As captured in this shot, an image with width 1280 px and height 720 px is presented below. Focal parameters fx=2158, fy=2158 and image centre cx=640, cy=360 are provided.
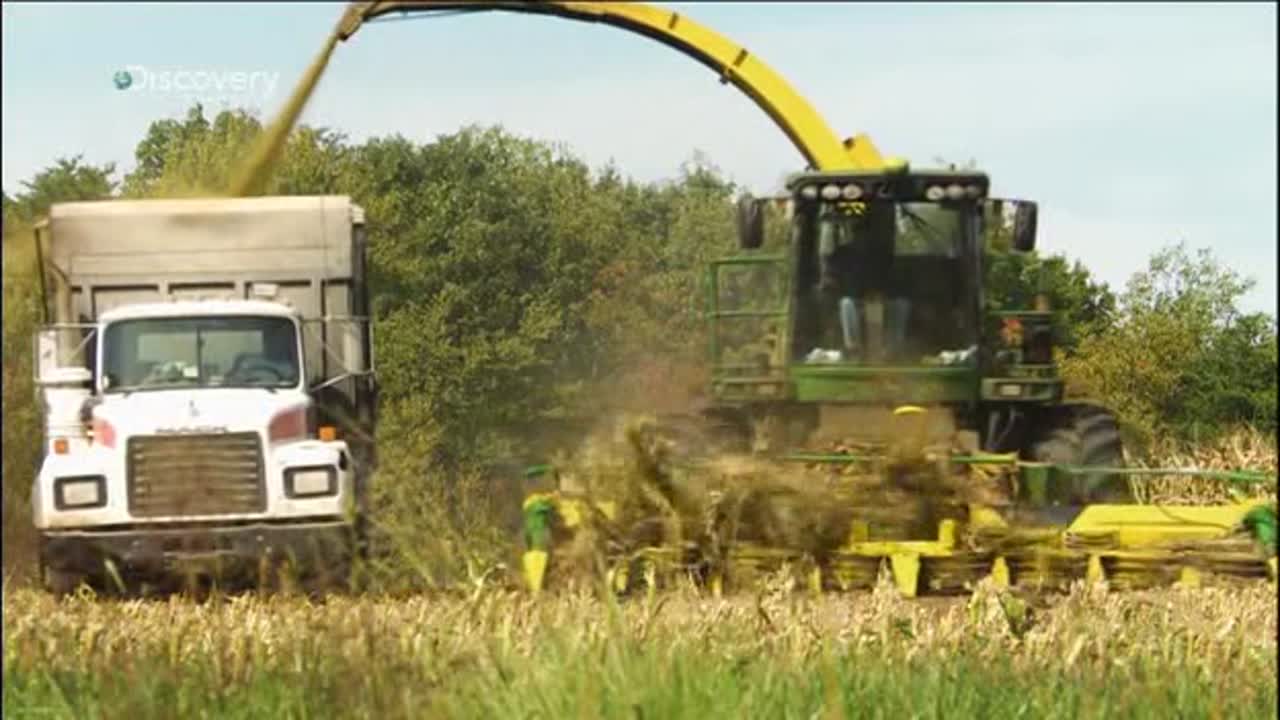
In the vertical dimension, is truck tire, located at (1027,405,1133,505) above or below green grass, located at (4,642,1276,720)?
above

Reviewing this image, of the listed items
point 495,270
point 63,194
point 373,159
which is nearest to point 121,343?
point 63,194

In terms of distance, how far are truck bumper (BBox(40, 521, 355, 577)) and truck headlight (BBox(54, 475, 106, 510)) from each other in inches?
7.1

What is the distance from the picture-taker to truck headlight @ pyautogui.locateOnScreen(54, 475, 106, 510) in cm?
1330

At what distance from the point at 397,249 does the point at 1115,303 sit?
11.0 m

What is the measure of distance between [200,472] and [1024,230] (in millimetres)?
5645

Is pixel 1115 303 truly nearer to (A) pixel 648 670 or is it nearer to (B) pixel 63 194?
(B) pixel 63 194

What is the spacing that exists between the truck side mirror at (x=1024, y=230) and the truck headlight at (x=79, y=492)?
20.2ft

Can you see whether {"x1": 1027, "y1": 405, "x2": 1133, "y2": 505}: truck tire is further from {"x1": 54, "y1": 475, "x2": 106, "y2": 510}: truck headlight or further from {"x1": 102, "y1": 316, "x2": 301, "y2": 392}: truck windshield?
{"x1": 54, "y1": 475, "x2": 106, "y2": 510}: truck headlight

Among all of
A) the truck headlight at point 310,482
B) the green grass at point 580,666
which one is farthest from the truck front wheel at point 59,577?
the green grass at point 580,666

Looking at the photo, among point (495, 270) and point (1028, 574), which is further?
point (495, 270)

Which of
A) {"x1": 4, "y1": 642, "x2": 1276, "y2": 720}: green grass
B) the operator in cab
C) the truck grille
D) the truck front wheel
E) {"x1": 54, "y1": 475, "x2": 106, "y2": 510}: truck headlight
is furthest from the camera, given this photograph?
the operator in cab

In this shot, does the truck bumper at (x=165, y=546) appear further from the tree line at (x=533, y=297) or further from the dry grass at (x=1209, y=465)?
the dry grass at (x=1209, y=465)

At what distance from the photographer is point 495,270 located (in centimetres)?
2719

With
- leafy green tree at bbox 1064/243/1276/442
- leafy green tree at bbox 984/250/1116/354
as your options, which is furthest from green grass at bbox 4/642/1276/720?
leafy green tree at bbox 984/250/1116/354
